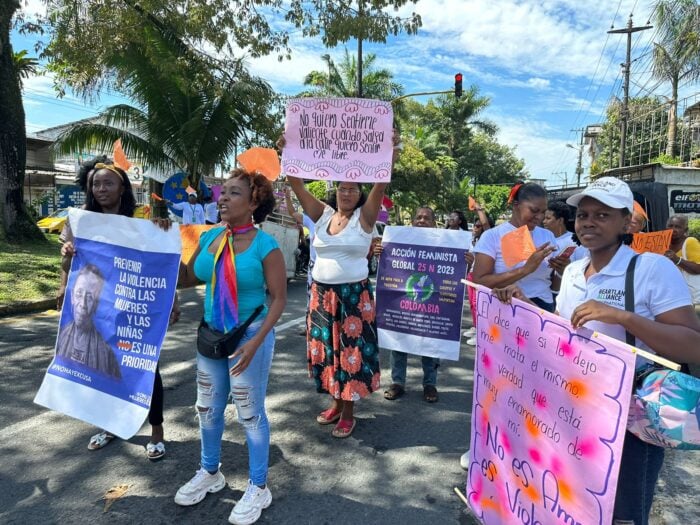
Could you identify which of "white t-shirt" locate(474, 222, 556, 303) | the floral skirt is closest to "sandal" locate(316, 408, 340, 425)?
the floral skirt

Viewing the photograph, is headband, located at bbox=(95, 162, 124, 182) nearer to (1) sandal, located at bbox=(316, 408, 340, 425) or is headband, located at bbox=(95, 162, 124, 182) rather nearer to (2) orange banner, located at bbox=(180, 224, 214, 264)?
(2) orange banner, located at bbox=(180, 224, 214, 264)

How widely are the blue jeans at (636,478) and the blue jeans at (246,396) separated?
1.65m

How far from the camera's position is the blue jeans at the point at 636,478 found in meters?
1.78

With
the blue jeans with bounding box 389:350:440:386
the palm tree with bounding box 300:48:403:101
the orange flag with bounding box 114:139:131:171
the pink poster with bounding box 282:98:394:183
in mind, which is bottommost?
the blue jeans with bounding box 389:350:440:386

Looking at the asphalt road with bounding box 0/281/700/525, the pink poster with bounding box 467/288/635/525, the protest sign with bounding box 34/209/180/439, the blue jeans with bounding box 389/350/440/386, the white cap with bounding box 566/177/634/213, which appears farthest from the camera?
the blue jeans with bounding box 389/350/440/386


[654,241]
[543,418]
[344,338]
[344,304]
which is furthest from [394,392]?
[654,241]

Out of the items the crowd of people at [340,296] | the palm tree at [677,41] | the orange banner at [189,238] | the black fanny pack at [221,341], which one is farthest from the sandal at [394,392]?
the palm tree at [677,41]

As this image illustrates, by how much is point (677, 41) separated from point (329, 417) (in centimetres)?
2653

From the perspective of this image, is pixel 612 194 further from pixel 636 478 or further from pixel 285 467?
pixel 285 467

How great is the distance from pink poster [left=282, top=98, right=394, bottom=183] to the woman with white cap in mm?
1793

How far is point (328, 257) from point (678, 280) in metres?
2.22

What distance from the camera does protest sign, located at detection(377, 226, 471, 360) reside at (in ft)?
14.6

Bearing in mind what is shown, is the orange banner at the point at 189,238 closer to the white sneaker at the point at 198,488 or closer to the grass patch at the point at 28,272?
the white sneaker at the point at 198,488

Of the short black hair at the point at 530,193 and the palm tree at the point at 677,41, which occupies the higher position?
the palm tree at the point at 677,41
